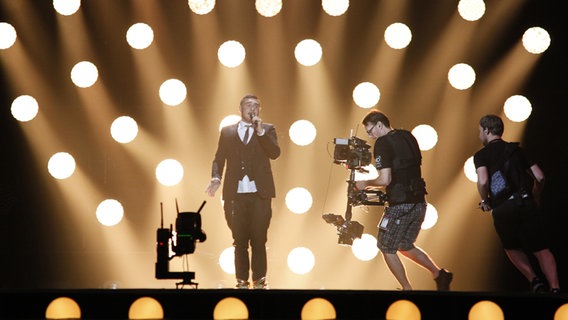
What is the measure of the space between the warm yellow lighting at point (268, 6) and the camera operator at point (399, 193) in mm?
2071

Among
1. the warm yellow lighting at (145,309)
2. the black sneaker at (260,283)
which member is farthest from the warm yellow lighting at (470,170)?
the warm yellow lighting at (145,309)

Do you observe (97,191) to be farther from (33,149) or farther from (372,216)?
(372,216)

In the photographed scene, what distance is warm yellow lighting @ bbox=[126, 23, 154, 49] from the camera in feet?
27.4

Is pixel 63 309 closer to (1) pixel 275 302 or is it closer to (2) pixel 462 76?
(1) pixel 275 302

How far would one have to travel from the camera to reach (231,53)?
8297mm

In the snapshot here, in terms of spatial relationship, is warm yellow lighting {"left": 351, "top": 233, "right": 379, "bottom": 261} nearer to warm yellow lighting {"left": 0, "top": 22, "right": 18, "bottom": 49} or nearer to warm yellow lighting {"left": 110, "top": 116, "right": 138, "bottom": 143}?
warm yellow lighting {"left": 110, "top": 116, "right": 138, "bottom": 143}

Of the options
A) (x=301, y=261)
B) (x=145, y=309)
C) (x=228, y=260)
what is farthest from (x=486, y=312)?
(x=228, y=260)

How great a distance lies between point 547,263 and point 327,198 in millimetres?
2916

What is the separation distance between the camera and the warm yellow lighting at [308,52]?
27.3 feet

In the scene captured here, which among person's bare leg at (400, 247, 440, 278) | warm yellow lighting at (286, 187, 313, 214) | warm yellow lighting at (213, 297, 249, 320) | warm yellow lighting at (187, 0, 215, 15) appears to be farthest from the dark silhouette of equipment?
warm yellow lighting at (187, 0, 215, 15)

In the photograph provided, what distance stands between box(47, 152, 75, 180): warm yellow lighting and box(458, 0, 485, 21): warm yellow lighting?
13.3 feet

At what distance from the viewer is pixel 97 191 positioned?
884 cm

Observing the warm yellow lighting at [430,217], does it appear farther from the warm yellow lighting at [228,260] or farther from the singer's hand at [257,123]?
the singer's hand at [257,123]

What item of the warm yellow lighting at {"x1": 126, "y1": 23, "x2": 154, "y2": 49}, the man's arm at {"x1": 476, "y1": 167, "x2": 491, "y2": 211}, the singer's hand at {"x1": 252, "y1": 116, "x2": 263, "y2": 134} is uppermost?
the warm yellow lighting at {"x1": 126, "y1": 23, "x2": 154, "y2": 49}
